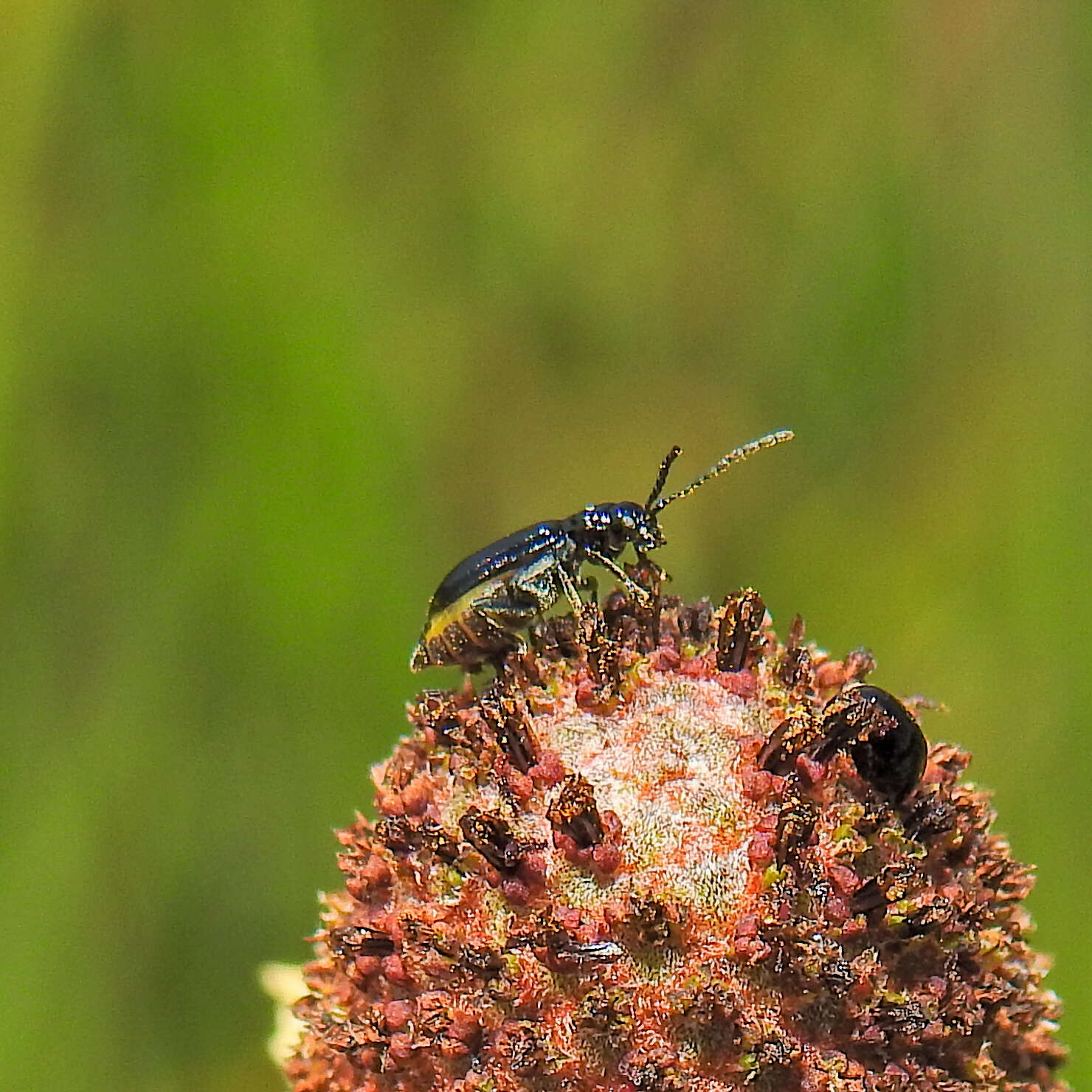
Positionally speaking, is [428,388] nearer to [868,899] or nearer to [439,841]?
[439,841]

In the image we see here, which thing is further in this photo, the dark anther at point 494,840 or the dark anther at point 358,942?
the dark anther at point 358,942

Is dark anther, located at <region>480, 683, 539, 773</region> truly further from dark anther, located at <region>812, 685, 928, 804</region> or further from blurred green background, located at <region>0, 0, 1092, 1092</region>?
blurred green background, located at <region>0, 0, 1092, 1092</region>

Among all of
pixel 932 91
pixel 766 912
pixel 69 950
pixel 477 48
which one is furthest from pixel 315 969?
pixel 932 91

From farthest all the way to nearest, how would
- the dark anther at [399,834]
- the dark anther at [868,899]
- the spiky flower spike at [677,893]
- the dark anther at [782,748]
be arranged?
the dark anther at [399,834]
the dark anther at [782,748]
the dark anther at [868,899]
the spiky flower spike at [677,893]

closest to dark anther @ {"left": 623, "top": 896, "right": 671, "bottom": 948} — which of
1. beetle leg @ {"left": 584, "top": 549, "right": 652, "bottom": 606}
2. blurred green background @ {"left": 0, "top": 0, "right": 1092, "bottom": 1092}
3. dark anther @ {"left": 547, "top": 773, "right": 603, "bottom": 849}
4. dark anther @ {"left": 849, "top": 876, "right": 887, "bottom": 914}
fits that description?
dark anther @ {"left": 547, "top": 773, "right": 603, "bottom": 849}

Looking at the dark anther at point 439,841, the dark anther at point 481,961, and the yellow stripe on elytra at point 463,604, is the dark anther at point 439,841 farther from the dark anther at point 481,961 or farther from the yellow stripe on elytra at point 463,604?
the yellow stripe on elytra at point 463,604

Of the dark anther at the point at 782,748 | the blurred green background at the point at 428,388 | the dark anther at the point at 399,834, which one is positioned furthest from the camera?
the blurred green background at the point at 428,388

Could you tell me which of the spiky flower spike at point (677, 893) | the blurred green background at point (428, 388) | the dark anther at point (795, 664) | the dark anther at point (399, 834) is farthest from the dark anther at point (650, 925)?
the blurred green background at point (428, 388)
